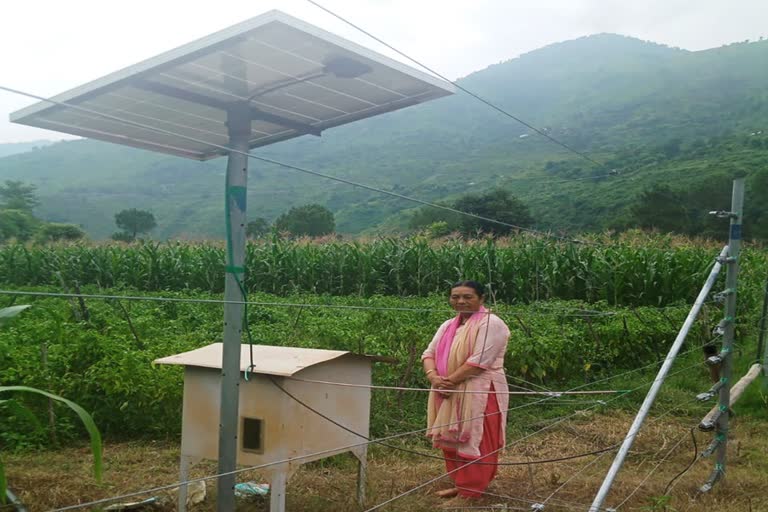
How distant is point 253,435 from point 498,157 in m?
65.5

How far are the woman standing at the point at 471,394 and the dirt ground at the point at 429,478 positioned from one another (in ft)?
0.62

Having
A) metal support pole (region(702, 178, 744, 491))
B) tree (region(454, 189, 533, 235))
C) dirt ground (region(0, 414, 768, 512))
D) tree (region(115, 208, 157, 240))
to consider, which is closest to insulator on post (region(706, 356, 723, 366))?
metal support pole (region(702, 178, 744, 491))

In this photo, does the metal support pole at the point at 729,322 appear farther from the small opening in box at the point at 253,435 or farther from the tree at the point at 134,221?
the tree at the point at 134,221

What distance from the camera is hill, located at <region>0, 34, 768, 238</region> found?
4419 centimetres

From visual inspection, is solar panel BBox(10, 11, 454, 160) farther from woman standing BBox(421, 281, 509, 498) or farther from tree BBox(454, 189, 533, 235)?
tree BBox(454, 189, 533, 235)

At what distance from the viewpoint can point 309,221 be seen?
38438 mm

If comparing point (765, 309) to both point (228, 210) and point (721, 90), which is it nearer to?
point (228, 210)

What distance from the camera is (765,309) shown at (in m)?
8.00

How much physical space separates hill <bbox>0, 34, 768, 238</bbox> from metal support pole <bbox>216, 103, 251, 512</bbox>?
925 inches

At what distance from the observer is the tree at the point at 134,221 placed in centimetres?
4234

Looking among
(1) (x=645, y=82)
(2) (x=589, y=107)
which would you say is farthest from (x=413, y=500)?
(1) (x=645, y=82)

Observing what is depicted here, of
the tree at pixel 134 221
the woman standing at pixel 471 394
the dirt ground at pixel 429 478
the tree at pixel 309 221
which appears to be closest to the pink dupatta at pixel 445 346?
the woman standing at pixel 471 394

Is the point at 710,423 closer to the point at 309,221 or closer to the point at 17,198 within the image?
the point at 309,221

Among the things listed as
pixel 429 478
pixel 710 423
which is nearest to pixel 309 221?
pixel 429 478
